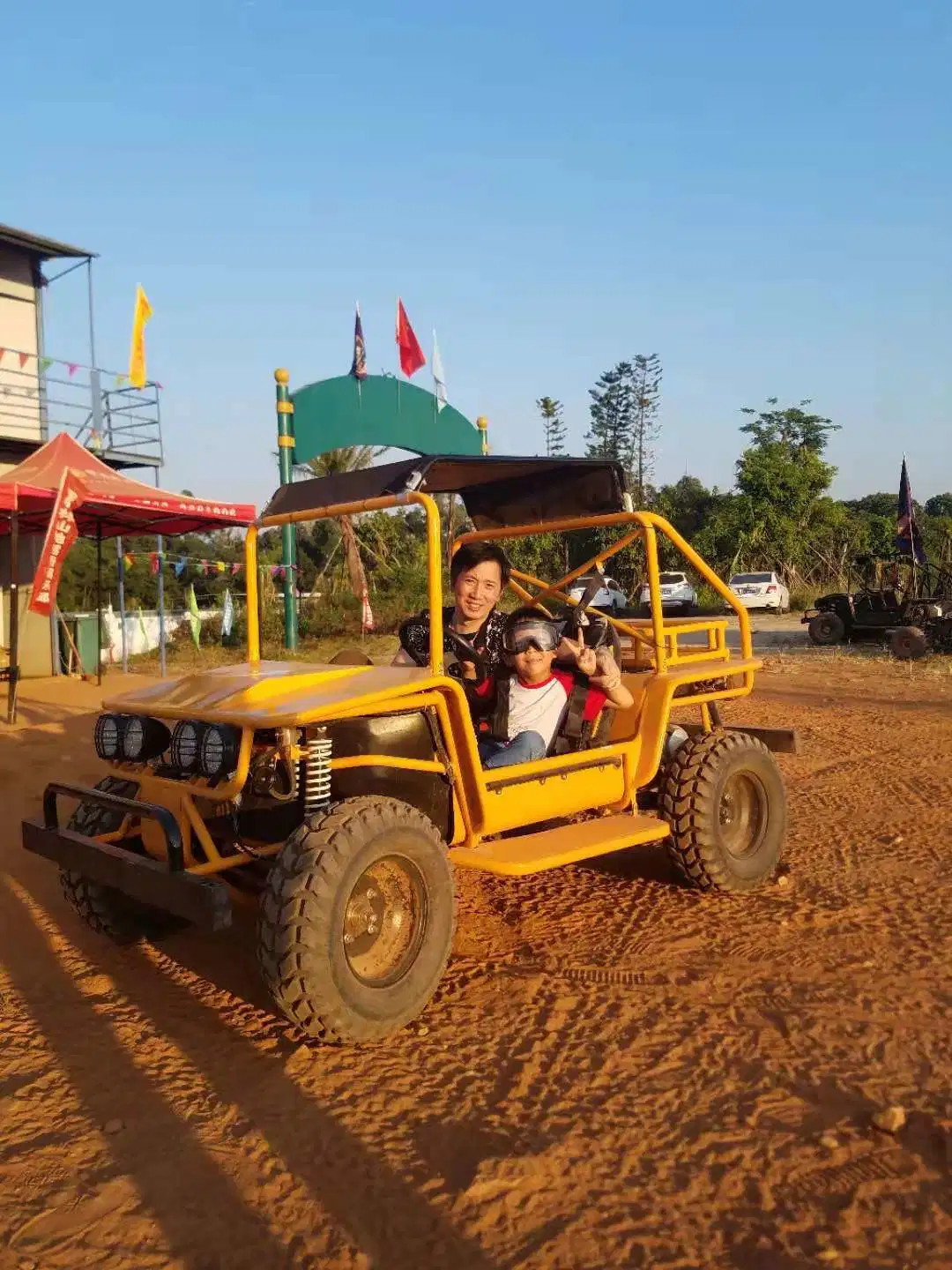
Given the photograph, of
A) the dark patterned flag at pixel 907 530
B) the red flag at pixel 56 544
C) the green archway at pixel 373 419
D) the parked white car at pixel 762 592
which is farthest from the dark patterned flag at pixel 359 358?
the parked white car at pixel 762 592

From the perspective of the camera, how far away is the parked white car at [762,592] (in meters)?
27.2

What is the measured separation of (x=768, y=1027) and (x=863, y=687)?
9.02 meters

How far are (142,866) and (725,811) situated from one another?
2.65 metres

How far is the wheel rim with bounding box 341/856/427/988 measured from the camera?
117 inches

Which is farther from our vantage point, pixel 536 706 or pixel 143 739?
pixel 536 706

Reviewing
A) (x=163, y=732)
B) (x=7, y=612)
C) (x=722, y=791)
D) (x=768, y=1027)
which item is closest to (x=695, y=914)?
(x=722, y=791)

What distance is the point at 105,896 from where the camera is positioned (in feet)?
12.0

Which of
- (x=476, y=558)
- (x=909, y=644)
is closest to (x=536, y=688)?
(x=476, y=558)

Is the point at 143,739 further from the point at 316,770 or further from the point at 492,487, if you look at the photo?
the point at 492,487

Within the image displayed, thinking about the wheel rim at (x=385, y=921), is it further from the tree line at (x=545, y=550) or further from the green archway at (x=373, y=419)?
the tree line at (x=545, y=550)

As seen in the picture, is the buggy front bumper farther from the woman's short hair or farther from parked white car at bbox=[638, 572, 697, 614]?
parked white car at bbox=[638, 572, 697, 614]

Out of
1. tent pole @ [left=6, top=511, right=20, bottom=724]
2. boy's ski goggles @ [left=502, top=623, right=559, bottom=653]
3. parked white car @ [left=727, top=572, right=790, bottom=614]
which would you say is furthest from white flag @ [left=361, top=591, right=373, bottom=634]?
parked white car @ [left=727, top=572, right=790, bottom=614]

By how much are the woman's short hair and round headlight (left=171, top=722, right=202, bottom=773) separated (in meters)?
1.50

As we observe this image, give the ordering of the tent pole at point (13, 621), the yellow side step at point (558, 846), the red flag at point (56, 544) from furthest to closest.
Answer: the tent pole at point (13, 621) < the red flag at point (56, 544) < the yellow side step at point (558, 846)
